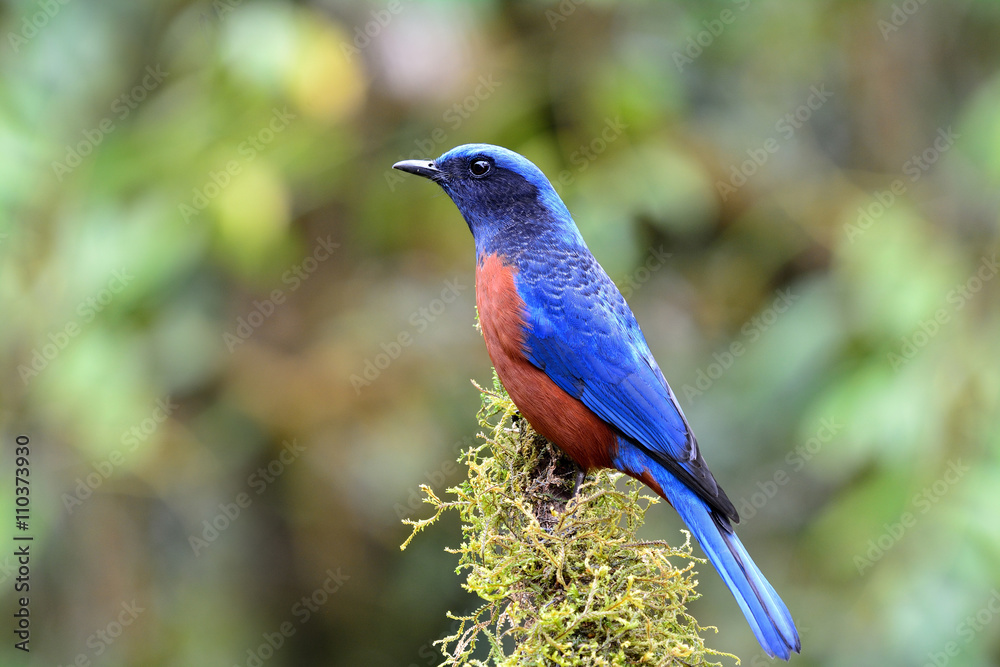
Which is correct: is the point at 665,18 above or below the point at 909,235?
above

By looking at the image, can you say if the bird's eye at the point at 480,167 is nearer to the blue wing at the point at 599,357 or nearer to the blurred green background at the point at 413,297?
the blue wing at the point at 599,357

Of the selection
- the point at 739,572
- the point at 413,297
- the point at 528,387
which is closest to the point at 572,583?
the point at 739,572

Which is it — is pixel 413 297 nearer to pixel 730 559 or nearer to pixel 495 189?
pixel 495 189

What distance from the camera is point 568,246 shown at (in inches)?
158

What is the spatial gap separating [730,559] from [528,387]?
964 mm

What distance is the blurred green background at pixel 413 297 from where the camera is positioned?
464cm

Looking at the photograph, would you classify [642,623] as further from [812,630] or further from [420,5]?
[420,5]

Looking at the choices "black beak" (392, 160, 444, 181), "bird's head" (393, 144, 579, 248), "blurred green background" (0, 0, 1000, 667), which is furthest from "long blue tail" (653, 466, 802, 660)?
"black beak" (392, 160, 444, 181)

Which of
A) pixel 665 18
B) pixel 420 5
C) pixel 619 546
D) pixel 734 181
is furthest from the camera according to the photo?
pixel 734 181

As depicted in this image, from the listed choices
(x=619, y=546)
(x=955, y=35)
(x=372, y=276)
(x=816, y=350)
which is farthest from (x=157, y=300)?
(x=955, y=35)

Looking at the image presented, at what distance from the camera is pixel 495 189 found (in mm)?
4145

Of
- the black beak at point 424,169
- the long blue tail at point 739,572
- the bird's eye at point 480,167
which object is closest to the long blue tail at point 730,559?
the long blue tail at point 739,572

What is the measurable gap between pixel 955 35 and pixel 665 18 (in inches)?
90.2

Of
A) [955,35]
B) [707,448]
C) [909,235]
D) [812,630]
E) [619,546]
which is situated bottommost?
[812,630]
